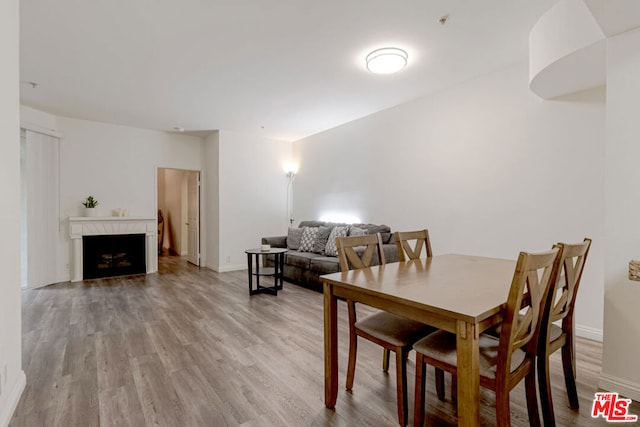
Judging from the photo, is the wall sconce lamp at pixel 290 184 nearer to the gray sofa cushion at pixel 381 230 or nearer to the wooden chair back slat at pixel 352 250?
the gray sofa cushion at pixel 381 230

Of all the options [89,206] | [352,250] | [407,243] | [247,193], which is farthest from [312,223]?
[89,206]

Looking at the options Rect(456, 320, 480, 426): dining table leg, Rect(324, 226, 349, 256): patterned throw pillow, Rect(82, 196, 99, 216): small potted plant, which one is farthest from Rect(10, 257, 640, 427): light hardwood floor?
Rect(82, 196, 99, 216): small potted plant

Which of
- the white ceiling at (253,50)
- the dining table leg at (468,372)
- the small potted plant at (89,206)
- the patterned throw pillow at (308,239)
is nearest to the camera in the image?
the dining table leg at (468,372)

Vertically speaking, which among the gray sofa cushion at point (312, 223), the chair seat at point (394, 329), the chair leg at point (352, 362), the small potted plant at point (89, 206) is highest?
the small potted plant at point (89, 206)

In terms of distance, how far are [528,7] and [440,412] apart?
2.82m

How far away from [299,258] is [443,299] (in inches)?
137

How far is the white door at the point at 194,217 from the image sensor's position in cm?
649

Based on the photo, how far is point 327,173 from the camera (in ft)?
18.9

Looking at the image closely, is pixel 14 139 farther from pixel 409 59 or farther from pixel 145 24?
pixel 409 59

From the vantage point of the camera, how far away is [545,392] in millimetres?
1549

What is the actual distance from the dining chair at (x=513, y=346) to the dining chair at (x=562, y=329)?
0.09 meters

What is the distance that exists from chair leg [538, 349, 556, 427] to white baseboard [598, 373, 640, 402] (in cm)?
74

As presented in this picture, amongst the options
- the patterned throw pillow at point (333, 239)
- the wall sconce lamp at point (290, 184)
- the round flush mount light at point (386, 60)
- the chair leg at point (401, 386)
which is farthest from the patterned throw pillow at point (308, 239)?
the chair leg at point (401, 386)

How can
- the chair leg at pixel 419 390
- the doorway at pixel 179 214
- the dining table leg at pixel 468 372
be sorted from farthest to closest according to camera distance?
1. the doorway at pixel 179 214
2. the chair leg at pixel 419 390
3. the dining table leg at pixel 468 372
